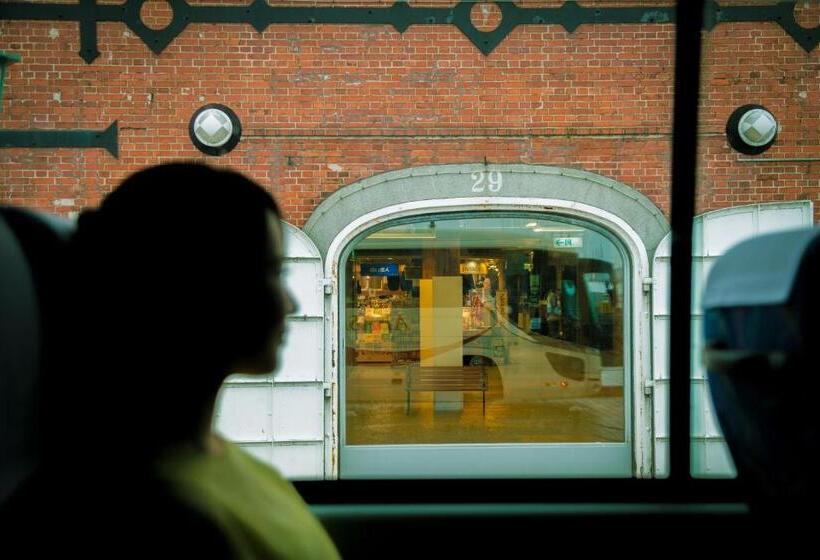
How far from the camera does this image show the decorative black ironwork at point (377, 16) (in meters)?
2.67

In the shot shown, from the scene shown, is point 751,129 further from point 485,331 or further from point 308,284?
point 308,284

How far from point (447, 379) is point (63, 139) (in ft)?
10.1

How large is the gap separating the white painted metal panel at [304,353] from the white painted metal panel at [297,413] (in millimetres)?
82

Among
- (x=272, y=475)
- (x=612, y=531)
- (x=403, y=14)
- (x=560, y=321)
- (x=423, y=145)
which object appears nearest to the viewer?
(x=272, y=475)

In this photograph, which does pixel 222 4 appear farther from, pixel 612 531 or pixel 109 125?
pixel 612 531

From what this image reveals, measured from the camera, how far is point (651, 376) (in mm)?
4871

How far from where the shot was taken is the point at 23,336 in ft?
2.97

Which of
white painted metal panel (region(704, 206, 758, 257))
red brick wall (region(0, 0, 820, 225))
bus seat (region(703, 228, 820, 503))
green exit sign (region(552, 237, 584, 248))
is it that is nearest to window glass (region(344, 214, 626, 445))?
green exit sign (region(552, 237, 584, 248))

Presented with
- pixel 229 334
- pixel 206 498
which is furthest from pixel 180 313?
pixel 206 498

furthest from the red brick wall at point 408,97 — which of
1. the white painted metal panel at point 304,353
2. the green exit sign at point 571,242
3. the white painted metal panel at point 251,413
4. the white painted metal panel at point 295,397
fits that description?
the white painted metal panel at point 251,413

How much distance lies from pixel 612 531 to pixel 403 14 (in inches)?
88.7

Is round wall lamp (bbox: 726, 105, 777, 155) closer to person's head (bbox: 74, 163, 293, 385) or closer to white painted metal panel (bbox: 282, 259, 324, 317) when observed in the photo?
person's head (bbox: 74, 163, 293, 385)

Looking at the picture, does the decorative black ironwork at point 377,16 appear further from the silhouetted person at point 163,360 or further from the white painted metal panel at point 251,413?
the white painted metal panel at point 251,413

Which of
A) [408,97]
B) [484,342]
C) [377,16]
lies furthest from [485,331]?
[377,16]
